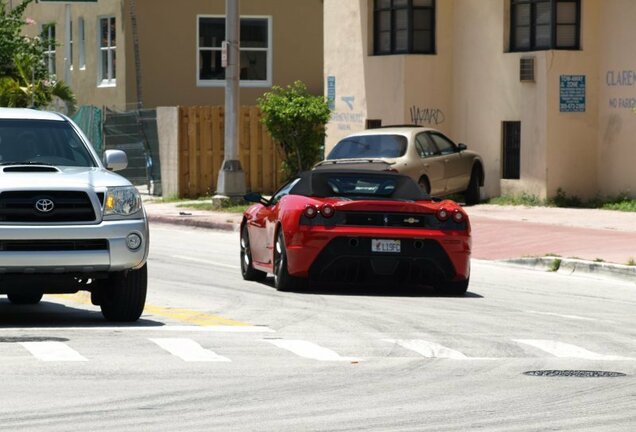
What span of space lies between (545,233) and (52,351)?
1498 cm

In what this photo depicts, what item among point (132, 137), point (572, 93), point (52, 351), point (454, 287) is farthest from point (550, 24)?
point (52, 351)

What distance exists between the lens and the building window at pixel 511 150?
34.4 metres

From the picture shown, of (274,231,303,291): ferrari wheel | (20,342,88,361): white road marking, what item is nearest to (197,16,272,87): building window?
(274,231,303,291): ferrari wheel

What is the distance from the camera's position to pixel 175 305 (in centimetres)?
1644

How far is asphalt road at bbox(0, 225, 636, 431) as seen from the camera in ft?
31.3

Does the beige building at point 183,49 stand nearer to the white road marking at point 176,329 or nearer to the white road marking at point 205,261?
the white road marking at point 205,261

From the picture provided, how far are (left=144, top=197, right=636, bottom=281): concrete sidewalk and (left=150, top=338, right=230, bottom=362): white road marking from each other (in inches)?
352

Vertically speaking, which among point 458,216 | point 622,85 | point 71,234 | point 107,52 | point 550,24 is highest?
point 550,24

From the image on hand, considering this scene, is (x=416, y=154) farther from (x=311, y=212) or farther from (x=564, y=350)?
(x=564, y=350)

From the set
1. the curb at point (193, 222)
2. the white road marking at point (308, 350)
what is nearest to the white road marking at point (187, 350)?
the white road marking at point (308, 350)

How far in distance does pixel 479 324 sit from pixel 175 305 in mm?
3310

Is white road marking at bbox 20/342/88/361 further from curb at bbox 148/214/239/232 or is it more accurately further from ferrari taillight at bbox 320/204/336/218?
curb at bbox 148/214/239/232

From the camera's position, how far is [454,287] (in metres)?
18.0

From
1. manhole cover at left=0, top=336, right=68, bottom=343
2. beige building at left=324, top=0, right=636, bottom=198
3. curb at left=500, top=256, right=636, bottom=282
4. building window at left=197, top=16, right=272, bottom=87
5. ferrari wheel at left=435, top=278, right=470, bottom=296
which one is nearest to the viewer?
manhole cover at left=0, top=336, right=68, bottom=343
